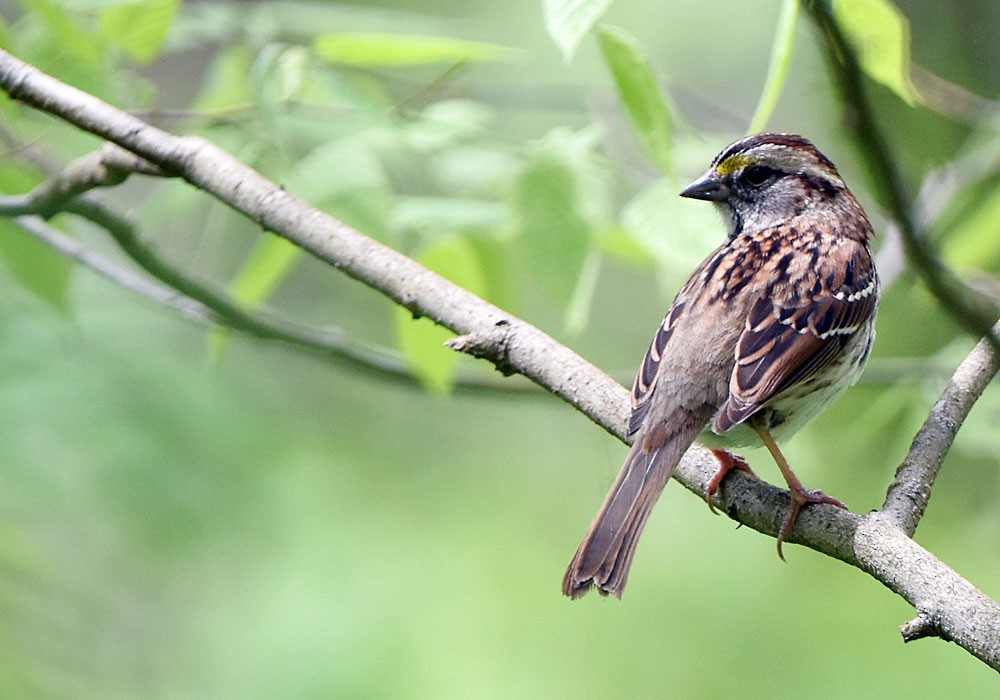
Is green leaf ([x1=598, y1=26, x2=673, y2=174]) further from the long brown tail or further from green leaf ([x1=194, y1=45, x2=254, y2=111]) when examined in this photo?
green leaf ([x1=194, y1=45, x2=254, y2=111])

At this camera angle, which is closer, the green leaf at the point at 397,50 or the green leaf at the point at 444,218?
the green leaf at the point at 397,50

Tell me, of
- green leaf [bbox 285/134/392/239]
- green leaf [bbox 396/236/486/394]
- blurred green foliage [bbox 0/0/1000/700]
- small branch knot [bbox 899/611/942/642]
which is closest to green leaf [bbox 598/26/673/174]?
blurred green foliage [bbox 0/0/1000/700]

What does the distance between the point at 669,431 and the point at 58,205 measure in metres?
1.85

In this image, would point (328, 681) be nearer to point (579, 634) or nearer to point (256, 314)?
point (579, 634)

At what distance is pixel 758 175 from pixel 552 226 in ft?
3.94

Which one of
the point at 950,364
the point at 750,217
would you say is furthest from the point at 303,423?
the point at 950,364

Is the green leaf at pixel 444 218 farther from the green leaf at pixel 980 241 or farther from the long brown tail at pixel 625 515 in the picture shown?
the green leaf at pixel 980 241

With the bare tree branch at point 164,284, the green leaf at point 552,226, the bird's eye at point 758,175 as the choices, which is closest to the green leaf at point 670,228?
the green leaf at point 552,226

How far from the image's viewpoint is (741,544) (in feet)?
22.0

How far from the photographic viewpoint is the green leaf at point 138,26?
346 centimetres

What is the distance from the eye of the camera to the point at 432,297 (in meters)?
3.28

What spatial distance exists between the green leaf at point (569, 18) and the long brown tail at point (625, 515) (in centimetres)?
118

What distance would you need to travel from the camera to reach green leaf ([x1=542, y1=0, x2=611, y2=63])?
98.5 inches

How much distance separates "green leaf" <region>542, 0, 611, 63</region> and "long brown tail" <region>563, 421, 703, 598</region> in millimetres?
1183
